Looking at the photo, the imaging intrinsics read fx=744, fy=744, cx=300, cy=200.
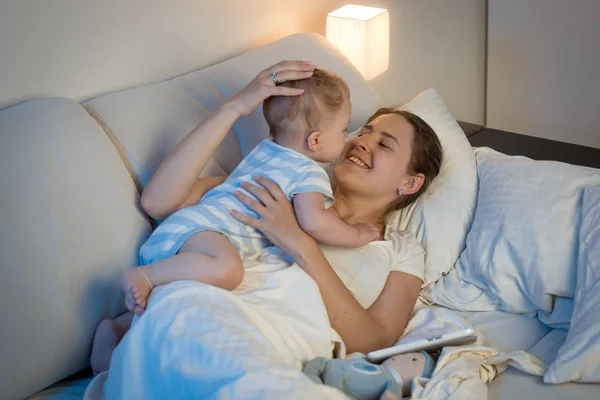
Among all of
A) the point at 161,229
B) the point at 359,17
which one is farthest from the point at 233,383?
the point at 359,17

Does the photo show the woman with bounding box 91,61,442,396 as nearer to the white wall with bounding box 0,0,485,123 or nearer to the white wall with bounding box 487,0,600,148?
the white wall with bounding box 0,0,485,123

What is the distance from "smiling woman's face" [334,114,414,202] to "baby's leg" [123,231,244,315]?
458mm

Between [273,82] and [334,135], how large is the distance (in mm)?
182

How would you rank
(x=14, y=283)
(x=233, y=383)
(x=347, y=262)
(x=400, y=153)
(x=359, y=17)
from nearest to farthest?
1. (x=233, y=383)
2. (x=14, y=283)
3. (x=347, y=262)
4. (x=400, y=153)
5. (x=359, y=17)

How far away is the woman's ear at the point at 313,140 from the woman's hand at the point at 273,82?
10 cm

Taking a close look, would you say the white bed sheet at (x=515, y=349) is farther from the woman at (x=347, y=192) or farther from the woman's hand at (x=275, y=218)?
the woman's hand at (x=275, y=218)

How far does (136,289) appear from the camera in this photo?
1.44 metres

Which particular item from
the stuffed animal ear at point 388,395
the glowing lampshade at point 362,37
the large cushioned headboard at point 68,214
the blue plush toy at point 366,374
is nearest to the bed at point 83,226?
the large cushioned headboard at point 68,214

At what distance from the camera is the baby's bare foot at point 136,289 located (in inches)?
56.7

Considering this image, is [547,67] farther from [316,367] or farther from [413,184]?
[316,367]

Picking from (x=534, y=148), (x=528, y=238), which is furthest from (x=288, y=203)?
(x=534, y=148)

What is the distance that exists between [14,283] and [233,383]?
53 cm

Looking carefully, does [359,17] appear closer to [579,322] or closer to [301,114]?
[301,114]

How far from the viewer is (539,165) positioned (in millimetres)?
2055
